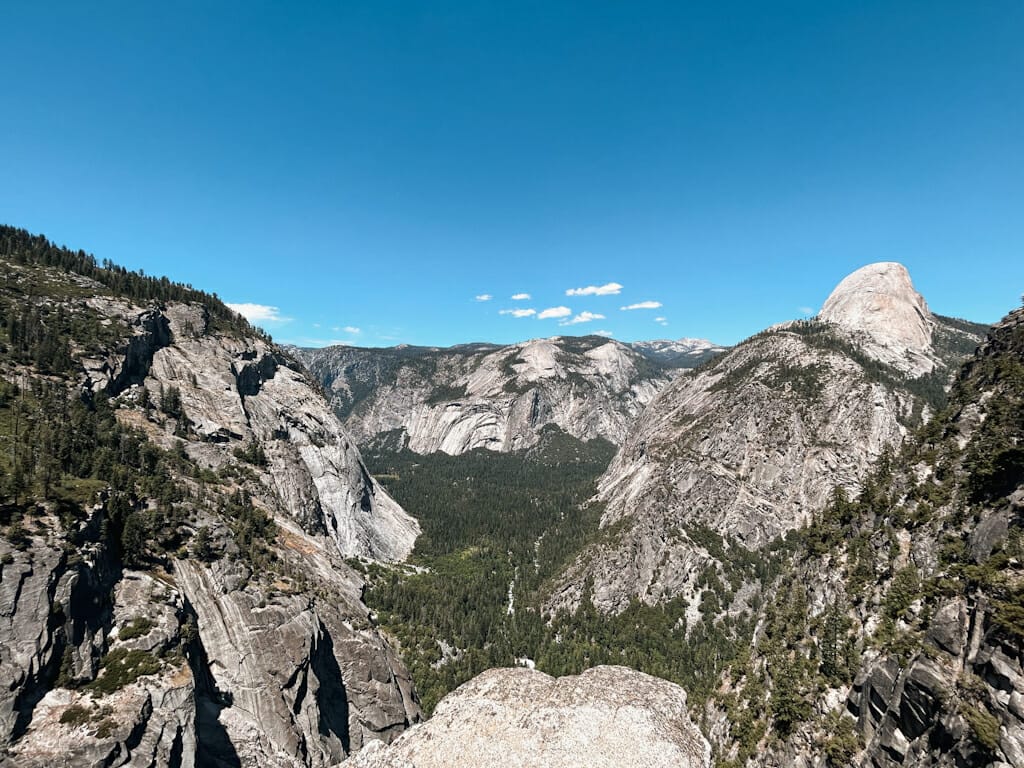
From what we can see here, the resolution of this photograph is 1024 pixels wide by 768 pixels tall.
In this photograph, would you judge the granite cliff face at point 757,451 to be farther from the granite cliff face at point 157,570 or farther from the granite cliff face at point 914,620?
the granite cliff face at point 157,570

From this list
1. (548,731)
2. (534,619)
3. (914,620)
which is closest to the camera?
(914,620)

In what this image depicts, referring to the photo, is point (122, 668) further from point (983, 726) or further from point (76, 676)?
point (983, 726)

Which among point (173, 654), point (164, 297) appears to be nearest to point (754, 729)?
point (173, 654)

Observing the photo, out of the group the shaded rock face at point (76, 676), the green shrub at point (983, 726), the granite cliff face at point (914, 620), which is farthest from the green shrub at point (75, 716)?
the green shrub at point (983, 726)

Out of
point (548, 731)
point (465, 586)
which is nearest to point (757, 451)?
point (465, 586)

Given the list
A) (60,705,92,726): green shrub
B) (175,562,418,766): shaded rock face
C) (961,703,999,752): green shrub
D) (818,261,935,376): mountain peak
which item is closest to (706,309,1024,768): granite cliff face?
(961,703,999,752): green shrub

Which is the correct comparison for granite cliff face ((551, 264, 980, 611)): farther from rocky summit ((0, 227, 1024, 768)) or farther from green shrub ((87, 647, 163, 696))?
green shrub ((87, 647, 163, 696))
